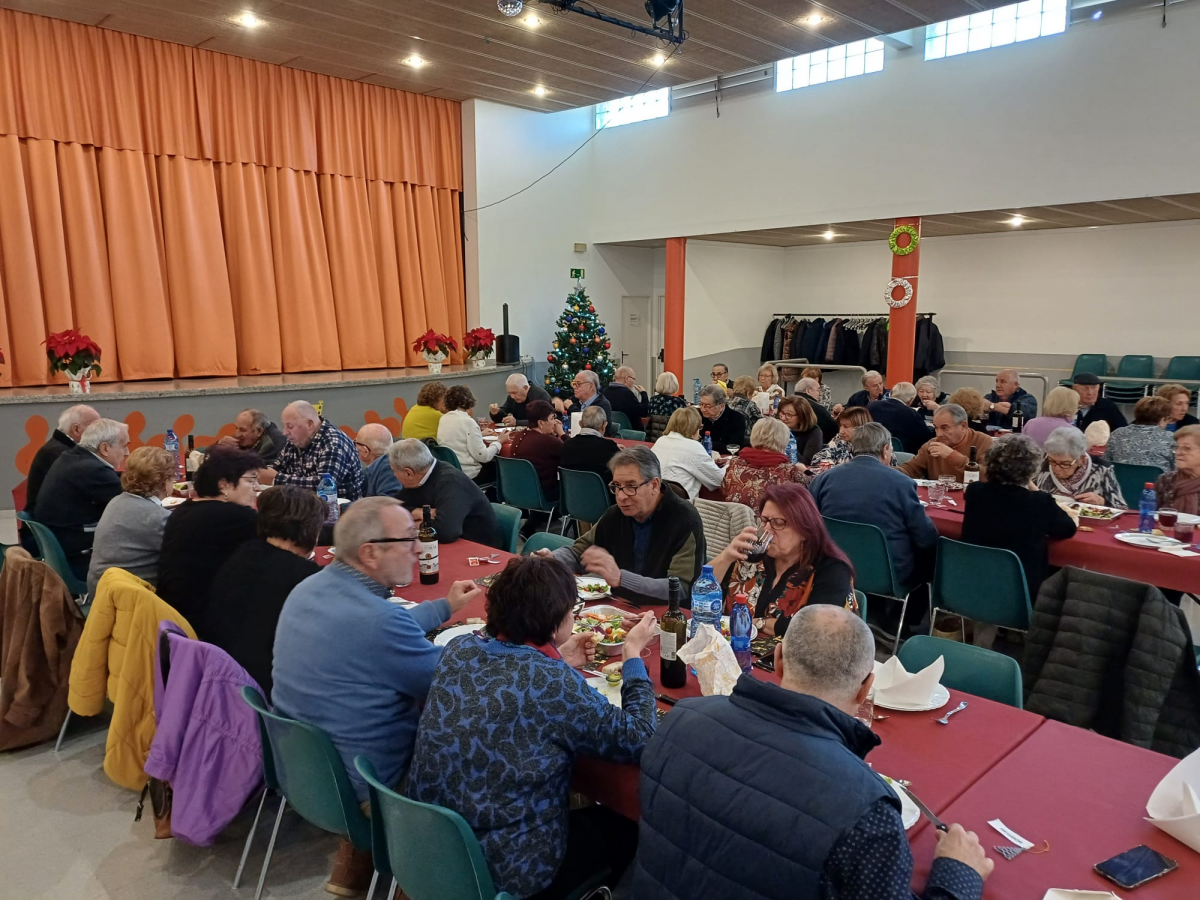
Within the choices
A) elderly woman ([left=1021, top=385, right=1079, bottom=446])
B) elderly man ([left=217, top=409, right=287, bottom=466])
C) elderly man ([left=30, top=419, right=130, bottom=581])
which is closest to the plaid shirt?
elderly man ([left=217, top=409, right=287, bottom=466])

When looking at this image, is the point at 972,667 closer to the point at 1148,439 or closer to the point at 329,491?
the point at 329,491

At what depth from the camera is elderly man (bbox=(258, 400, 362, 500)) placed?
5.09m

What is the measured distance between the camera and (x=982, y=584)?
3840 mm

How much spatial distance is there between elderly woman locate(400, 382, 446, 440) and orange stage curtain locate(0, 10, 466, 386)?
4.60 m

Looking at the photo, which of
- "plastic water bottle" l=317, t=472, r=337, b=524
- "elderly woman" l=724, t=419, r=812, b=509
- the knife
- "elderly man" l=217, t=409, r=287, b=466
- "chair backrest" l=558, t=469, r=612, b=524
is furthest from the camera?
"elderly man" l=217, t=409, r=287, b=466

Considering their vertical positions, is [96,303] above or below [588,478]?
above

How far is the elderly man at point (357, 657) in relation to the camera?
2252mm

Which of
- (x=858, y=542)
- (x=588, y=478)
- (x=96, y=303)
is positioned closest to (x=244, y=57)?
(x=96, y=303)

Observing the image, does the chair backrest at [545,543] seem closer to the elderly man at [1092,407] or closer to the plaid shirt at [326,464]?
the plaid shirt at [326,464]

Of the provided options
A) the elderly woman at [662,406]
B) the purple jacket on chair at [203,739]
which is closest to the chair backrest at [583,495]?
the elderly woman at [662,406]

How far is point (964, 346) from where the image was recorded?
41.9ft

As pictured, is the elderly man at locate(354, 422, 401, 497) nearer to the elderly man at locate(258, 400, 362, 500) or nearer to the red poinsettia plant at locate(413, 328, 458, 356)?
the elderly man at locate(258, 400, 362, 500)

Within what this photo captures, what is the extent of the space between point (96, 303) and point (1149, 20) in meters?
11.4

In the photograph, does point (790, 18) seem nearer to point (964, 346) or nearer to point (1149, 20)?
point (1149, 20)
